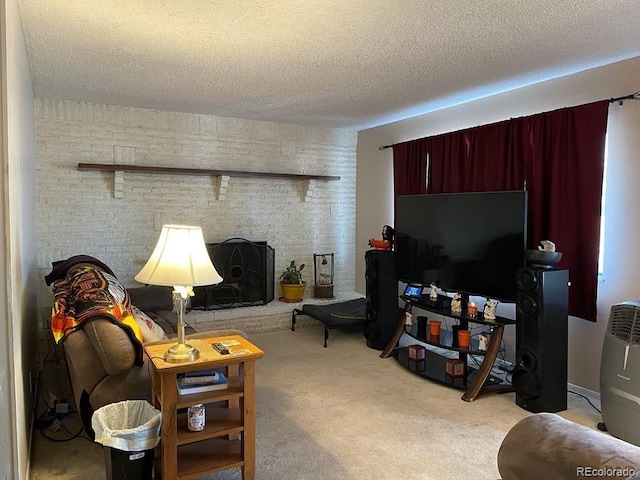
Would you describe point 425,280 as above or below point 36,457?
above

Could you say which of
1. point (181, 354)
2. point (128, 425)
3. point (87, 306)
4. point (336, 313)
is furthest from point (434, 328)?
point (87, 306)

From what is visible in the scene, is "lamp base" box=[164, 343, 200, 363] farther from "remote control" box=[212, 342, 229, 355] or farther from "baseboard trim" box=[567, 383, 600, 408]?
"baseboard trim" box=[567, 383, 600, 408]

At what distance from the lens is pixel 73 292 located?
8.41ft

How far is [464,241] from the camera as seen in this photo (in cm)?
383

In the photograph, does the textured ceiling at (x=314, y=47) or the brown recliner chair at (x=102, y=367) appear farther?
the textured ceiling at (x=314, y=47)

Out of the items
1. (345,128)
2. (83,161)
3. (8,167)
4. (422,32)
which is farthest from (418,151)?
(8,167)

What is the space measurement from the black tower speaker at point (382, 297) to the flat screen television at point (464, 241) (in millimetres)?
107

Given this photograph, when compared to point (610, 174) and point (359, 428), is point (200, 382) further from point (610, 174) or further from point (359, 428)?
point (610, 174)

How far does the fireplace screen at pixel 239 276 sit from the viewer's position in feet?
17.1

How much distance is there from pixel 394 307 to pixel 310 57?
2.47 meters

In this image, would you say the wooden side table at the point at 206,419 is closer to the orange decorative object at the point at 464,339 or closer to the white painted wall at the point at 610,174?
the orange decorative object at the point at 464,339

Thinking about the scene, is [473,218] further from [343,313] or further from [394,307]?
[343,313]

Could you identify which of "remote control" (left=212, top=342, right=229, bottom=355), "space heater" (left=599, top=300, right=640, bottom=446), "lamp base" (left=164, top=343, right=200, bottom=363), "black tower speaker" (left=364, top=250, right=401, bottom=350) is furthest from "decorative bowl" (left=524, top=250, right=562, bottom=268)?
"lamp base" (left=164, top=343, right=200, bottom=363)

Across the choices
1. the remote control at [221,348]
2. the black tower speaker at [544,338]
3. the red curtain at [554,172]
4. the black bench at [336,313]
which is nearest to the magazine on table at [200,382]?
the remote control at [221,348]
